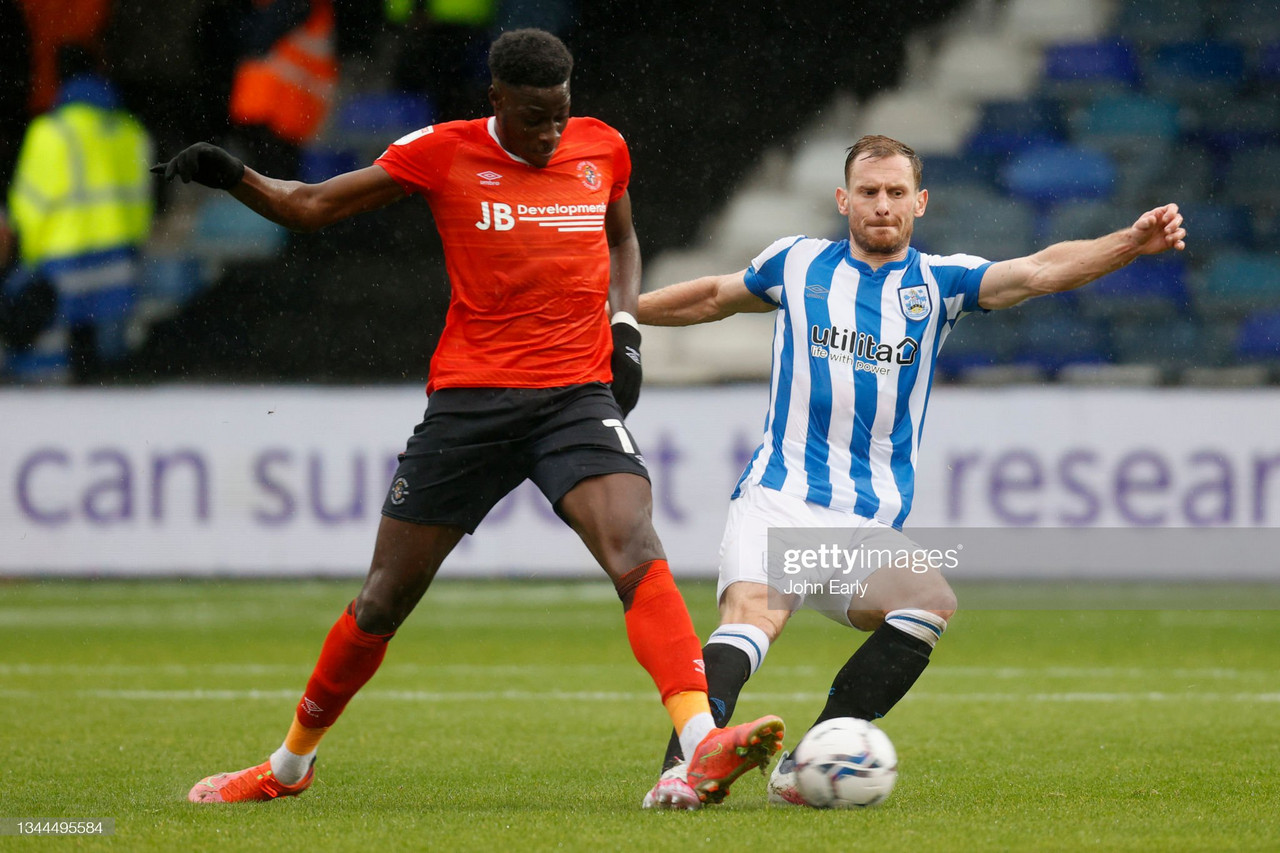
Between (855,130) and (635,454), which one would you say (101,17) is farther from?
(635,454)

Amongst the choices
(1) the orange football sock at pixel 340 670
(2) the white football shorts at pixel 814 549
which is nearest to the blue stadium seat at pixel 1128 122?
(2) the white football shorts at pixel 814 549

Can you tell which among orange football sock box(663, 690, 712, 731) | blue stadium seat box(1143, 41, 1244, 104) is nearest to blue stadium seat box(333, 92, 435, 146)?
blue stadium seat box(1143, 41, 1244, 104)

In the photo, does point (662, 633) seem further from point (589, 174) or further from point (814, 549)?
point (589, 174)

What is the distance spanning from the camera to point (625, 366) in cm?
422

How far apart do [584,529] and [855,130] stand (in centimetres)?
945

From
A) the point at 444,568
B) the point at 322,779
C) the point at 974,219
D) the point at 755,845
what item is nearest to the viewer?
the point at 755,845

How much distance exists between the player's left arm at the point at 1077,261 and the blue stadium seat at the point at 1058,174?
7930 millimetres

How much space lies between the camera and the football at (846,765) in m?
3.83

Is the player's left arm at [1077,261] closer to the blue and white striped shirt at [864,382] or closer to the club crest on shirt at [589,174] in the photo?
the blue and white striped shirt at [864,382]

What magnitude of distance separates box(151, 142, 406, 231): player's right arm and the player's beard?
3.98 ft

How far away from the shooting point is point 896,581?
13.7 ft

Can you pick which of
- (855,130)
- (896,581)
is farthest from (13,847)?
(855,130)

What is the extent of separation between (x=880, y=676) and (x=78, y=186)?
904cm

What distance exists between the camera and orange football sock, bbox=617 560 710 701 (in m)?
3.84
